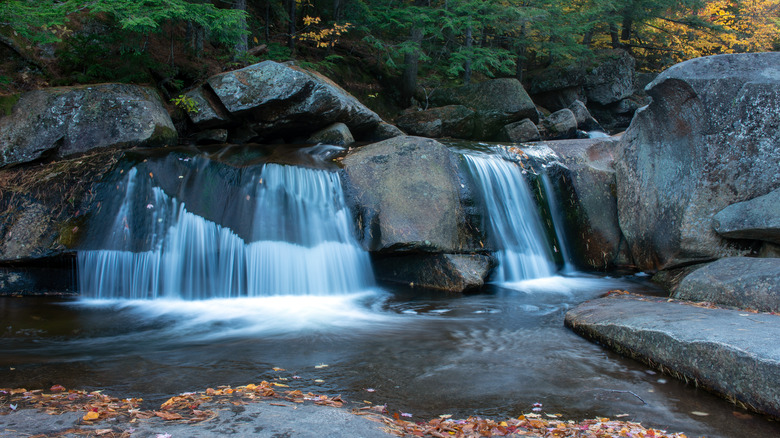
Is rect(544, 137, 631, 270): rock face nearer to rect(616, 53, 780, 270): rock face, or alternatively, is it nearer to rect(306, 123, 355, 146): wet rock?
rect(616, 53, 780, 270): rock face

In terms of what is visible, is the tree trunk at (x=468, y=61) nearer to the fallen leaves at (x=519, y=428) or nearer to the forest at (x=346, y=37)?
the forest at (x=346, y=37)

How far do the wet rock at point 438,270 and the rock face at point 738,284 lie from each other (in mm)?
2800

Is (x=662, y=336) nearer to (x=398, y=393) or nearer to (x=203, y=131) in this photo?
(x=398, y=393)

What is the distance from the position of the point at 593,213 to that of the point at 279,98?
6544 millimetres

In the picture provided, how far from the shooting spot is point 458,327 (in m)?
6.18

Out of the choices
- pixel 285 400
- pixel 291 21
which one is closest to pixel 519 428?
pixel 285 400

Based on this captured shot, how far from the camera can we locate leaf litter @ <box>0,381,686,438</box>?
2920 mm

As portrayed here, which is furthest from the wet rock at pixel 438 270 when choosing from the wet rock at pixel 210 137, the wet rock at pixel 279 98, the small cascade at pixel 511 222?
the wet rock at pixel 210 137

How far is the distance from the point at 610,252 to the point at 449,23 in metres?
Answer: 7.56

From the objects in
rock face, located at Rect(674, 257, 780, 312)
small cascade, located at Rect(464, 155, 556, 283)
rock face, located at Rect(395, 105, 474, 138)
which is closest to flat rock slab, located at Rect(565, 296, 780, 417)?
rock face, located at Rect(674, 257, 780, 312)

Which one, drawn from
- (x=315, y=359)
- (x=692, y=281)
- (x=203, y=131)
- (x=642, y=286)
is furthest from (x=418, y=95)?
(x=315, y=359)

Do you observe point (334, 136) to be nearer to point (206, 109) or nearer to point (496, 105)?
point (206, 109)

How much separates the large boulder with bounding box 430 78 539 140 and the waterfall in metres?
7.90

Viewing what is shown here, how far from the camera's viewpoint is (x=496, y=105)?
14.8m
